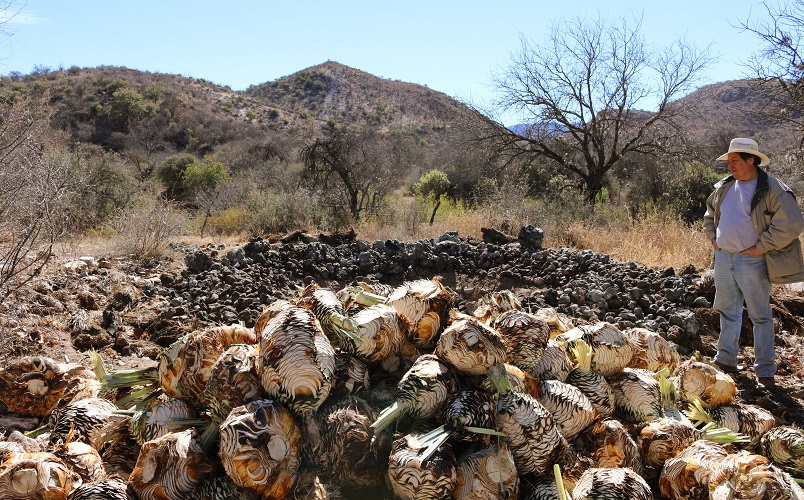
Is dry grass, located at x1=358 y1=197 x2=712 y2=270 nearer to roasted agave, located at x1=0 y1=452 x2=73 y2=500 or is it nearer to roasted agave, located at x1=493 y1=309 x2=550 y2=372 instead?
roasted agave, located at x1=493 y1=309 x2=550 y2=372

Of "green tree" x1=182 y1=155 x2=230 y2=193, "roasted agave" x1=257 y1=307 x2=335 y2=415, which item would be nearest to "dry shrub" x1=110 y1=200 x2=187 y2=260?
"roasted agave" x1=257 y1=307 x2=335 y2=415

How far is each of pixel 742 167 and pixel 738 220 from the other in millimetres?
405

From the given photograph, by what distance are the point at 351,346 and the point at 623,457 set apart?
3.17 feet

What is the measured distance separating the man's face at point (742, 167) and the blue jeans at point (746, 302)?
24.0 inches

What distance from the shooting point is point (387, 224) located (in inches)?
485

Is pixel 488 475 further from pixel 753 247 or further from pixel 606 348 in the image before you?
pixel 753 247

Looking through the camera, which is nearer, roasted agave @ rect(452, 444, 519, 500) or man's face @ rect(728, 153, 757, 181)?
roasted agave @ rect(452, 444, 519, 500)

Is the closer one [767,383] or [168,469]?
[168,469]

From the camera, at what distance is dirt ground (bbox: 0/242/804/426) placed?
4098 mm

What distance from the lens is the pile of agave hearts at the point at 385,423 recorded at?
5.31 feet

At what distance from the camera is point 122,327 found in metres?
5.24

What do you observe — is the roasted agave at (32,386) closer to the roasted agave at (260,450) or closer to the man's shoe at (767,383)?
the roasted agave at (260,450)

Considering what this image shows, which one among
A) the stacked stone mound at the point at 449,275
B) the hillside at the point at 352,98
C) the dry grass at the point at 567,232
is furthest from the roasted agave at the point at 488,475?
the hillside at the point at 352,98

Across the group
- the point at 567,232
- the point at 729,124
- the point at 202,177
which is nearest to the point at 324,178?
the point at 202,177
